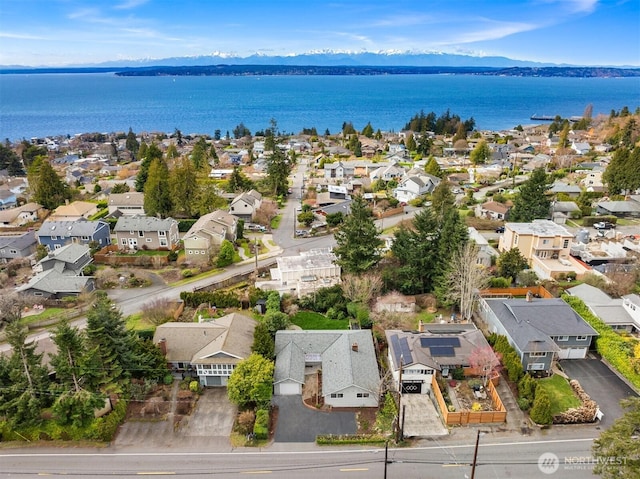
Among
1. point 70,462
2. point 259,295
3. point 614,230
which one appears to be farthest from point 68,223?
point 614,230

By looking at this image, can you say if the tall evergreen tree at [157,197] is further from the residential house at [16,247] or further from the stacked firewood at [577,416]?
the stacked firewood at [577,416]

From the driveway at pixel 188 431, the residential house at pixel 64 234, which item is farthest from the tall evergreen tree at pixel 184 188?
the driveway at pixel 188 431

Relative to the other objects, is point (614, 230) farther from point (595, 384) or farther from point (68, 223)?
point (68, 223)

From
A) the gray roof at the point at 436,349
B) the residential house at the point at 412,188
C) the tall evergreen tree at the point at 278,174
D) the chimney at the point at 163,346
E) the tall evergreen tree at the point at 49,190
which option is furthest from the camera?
the tall evergreen tree at the point at 278,174

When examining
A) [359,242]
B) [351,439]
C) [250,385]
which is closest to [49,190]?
[359,242]

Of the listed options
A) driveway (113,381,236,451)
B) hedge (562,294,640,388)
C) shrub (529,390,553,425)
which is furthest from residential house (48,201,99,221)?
hedge (562,294,640,388)

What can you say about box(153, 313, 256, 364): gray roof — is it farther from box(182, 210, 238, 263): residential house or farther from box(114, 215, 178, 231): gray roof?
box(114, 215, 178, 231): gray roof

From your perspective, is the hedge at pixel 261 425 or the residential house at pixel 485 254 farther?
the residential house at pixel 485 254

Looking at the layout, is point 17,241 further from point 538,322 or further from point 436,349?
point 538,322
